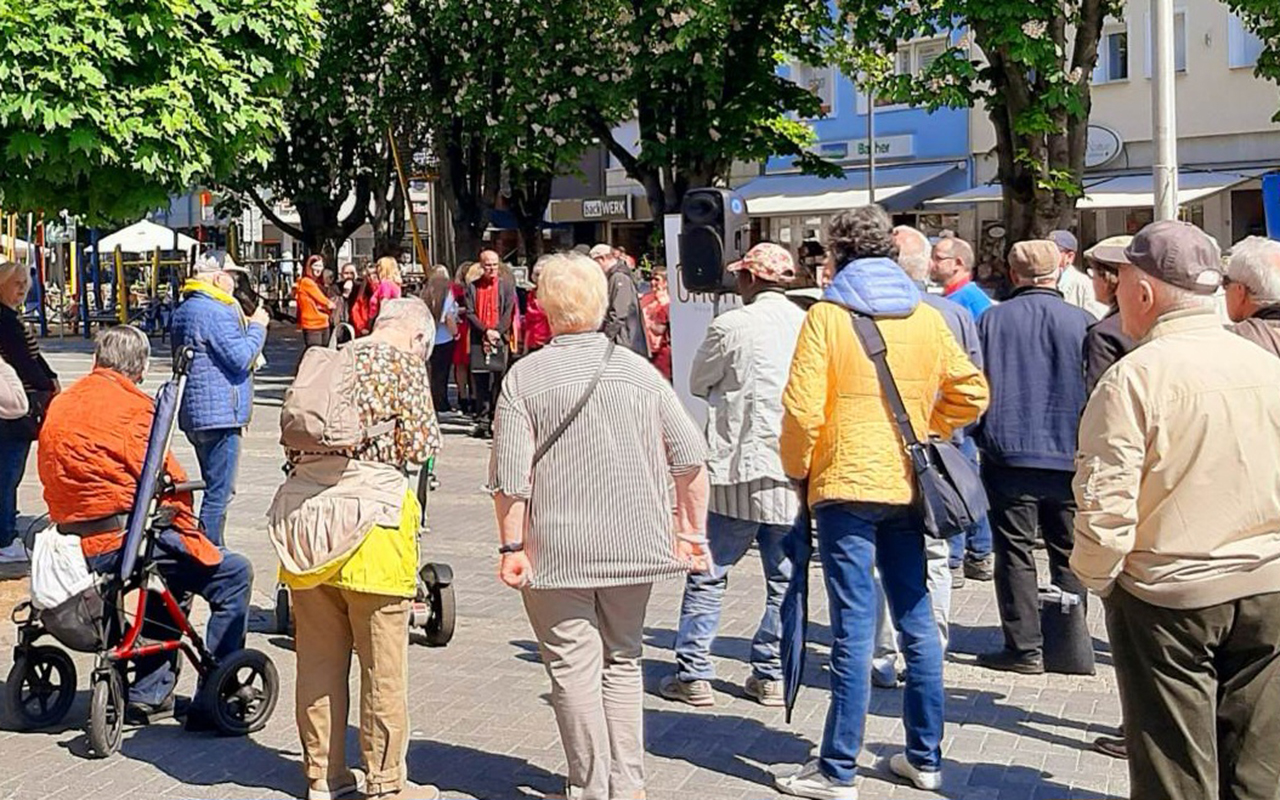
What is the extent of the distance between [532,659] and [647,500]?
297cm

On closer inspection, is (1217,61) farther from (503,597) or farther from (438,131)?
(503,597)

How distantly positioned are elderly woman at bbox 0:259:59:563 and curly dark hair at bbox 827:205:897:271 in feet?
20.2

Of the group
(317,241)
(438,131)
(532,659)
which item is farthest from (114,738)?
(317,241)

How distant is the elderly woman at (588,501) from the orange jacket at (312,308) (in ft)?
56.9

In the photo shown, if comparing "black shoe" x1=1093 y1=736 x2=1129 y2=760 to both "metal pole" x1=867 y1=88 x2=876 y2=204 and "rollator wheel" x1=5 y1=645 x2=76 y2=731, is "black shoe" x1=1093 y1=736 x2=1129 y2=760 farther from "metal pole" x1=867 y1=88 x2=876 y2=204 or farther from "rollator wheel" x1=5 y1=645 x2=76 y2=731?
"metal pole" x1=867 y1=88 x2=876 y2=204

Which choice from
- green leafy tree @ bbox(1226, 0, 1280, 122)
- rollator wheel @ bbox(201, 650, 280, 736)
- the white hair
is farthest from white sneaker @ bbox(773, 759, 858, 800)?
green leafy tree @ bbox(1226, 0, 1280, 122)

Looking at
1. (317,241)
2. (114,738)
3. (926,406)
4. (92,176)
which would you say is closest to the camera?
(926,406)

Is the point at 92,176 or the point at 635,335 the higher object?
the point at 92,176

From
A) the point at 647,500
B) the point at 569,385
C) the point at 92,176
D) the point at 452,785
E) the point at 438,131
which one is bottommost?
the point at 452,785

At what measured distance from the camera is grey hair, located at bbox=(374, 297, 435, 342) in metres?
5.99

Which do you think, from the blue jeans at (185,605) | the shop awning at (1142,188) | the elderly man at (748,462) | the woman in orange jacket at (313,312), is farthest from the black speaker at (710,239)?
the shop awning at (1142,188)

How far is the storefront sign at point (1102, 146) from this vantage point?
3178 centimetres

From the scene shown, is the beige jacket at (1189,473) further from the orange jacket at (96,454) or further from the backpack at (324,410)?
the orange jacket at (96,454)

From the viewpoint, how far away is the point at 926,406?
5.79m
